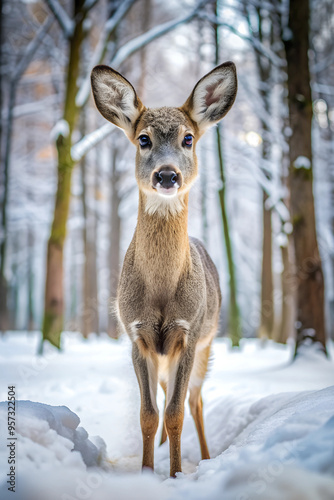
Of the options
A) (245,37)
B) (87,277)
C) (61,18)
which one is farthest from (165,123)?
(87,277)

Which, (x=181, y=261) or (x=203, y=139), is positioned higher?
(x=203, y=139)

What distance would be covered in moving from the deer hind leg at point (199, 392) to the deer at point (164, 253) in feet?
0.07

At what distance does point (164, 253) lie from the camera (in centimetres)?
281

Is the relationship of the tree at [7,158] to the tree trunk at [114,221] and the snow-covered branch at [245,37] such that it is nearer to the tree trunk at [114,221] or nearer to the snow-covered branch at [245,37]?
the tree trunk at [114,221]

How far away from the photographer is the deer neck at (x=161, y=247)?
9.04 ft

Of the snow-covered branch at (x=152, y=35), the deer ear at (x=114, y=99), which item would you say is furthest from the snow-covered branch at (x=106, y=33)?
the deer ear at (x=114, y=99)

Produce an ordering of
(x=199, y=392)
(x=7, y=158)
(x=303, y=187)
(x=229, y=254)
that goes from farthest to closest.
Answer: (x=7, y=158), (x=229, y=254), (x=303, y=187), (x=199, y=392)

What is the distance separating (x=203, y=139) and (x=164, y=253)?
8666 mm

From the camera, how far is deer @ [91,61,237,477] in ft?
8.69

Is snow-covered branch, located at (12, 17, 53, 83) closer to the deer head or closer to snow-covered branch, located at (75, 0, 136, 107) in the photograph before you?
snow-covered branch, located at (75, 0, 136, 107)

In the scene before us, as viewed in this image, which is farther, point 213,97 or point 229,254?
point 229,254

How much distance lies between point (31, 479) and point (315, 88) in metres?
9.79

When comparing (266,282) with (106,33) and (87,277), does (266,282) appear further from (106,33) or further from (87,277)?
(106,33)

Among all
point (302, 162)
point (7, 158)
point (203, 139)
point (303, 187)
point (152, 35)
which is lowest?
point (303, 187)
